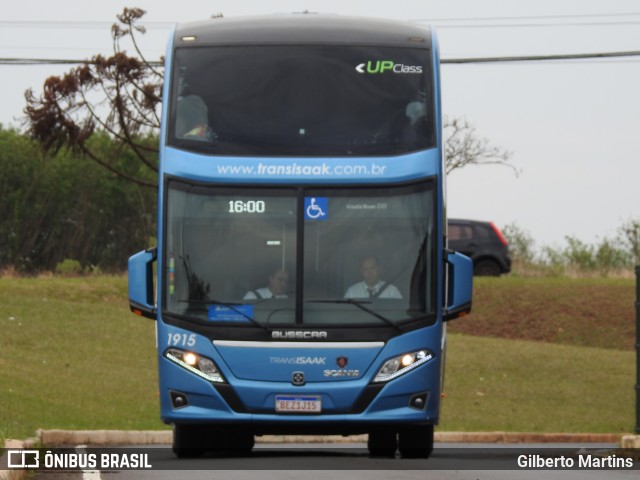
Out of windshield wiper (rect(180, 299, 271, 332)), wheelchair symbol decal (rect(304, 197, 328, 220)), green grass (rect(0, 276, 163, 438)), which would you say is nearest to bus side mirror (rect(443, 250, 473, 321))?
wheelchair symbol decal (rect(304, 197, 328, 220))

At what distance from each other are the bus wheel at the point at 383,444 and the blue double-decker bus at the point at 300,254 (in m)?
1.53

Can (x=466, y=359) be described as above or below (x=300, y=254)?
below

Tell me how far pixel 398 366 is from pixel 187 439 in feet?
8.63

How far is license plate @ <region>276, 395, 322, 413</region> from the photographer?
14.6m

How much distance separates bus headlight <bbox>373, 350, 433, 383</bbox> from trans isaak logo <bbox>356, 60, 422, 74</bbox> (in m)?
2.94

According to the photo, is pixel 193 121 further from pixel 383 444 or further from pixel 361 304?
pixel 383 444

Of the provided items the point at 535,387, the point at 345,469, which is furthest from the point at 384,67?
the point at 535,387

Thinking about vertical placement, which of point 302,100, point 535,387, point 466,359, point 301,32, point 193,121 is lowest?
point 535,387

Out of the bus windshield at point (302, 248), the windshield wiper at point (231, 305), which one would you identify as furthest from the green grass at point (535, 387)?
the windshield wiper at point (231, 305)

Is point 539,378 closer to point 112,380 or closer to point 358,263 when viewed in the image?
point 112,380

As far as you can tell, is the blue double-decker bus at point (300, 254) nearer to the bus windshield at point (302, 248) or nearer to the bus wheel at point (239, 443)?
the bus windshield at point (302, 248)

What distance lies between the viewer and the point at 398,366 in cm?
1468

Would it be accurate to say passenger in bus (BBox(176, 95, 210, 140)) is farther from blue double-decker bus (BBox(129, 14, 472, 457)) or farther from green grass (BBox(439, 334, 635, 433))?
green grass (BBox(439, 334, 635, 433))

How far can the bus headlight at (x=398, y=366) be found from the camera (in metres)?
14.7
